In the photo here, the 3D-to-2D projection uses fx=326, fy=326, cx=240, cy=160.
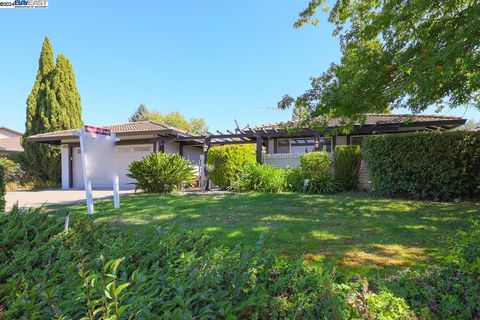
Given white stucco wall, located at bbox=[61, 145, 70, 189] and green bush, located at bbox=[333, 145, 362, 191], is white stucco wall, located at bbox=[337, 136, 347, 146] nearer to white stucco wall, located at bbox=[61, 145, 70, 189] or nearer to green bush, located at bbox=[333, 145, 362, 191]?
green bush, located at bbox=[333, 145, 362, 191]

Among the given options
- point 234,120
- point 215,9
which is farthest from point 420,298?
point 234,120

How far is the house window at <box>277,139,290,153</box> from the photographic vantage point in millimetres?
16861

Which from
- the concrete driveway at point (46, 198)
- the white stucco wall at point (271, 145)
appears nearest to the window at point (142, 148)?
the concrete driveway at point (46, 198)

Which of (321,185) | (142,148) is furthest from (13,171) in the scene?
(321,185)

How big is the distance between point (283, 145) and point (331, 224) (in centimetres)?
1166

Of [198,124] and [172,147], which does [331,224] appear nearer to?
[172,147]

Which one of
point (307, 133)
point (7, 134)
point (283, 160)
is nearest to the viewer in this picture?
point (283, 160)

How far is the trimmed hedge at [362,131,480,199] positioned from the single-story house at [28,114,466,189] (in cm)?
343

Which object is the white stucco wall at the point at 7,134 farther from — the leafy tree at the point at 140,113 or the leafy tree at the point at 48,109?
the leafy tree at the point at 48,109

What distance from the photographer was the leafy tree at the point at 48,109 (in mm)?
20359

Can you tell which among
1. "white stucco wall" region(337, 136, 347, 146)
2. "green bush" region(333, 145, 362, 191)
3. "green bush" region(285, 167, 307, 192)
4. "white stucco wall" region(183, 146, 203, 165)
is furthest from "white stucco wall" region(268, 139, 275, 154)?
"green bush" region(333, 145, 362, 191)

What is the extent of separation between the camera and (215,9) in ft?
37.6

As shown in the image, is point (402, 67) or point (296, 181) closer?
point (402, 67)

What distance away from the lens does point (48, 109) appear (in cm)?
2077
